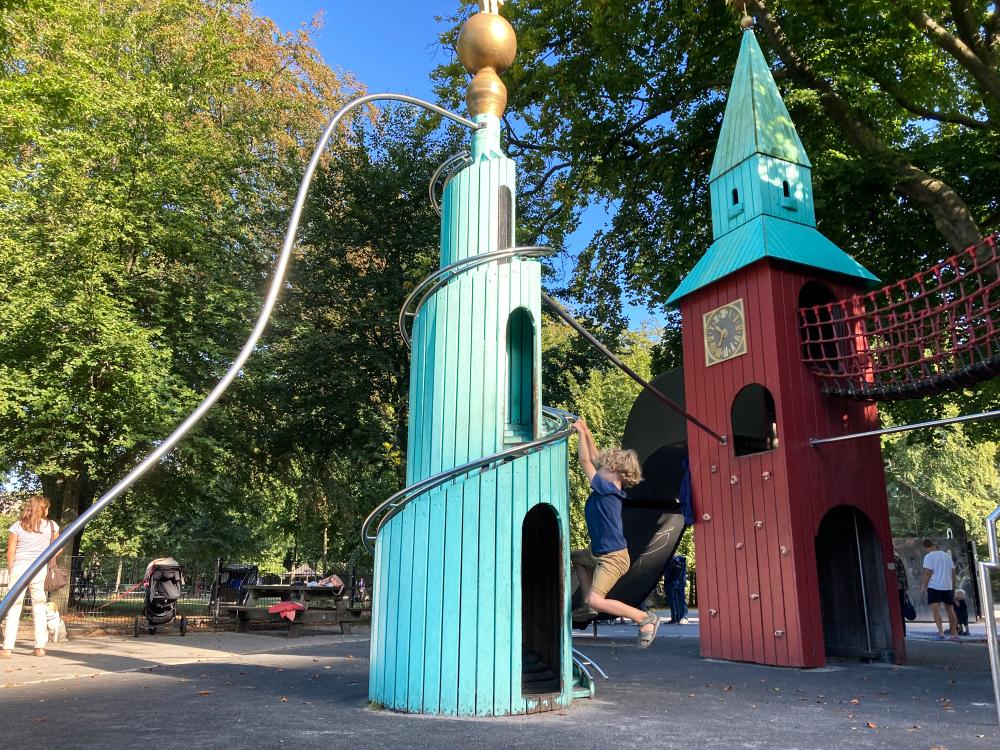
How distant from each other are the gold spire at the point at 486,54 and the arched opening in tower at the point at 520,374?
2058 millimetres

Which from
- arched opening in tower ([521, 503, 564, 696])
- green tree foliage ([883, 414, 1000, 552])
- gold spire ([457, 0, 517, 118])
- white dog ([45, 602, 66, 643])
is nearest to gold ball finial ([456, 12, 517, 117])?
gold spire ([457, 0, 517, 118])

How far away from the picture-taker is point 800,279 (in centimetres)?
1038

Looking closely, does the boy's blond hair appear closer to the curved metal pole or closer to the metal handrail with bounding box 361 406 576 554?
the metal handrail with bounding box 361 406 576 554

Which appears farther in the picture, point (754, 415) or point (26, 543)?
point (754, 415)

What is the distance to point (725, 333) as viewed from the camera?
10.9 m

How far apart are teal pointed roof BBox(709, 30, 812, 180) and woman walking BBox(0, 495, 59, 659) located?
11.1 m

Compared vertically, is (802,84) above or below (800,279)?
above

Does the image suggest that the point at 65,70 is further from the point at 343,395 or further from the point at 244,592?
the point at 244,592

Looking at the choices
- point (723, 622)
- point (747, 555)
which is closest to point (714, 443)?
point (747, 555)

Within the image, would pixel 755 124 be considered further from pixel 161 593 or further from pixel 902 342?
pixel 161 593

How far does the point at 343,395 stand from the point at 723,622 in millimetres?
11138

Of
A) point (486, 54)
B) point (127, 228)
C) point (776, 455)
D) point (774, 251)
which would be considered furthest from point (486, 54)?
point (127, 228)

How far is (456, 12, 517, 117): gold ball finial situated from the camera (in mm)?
7129

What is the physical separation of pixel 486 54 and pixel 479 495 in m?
4.22
